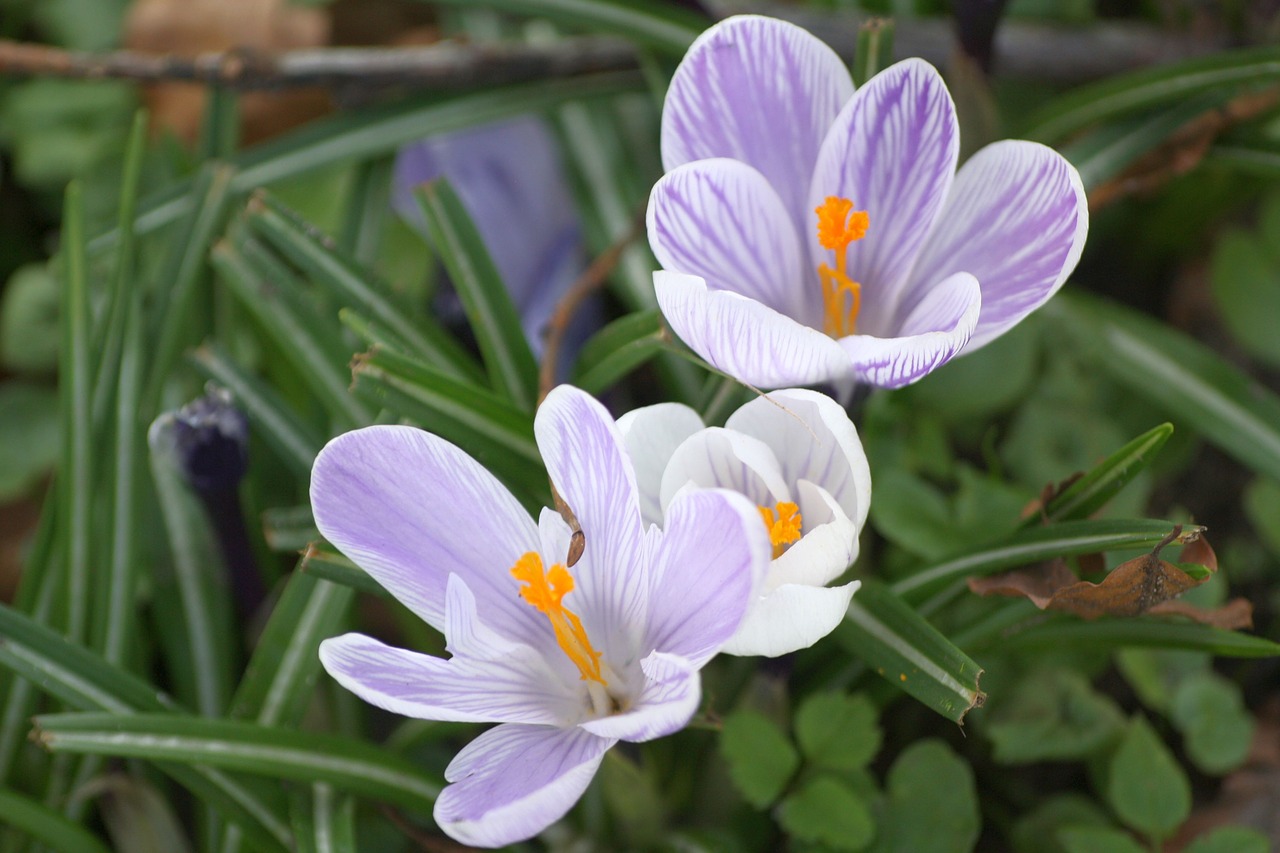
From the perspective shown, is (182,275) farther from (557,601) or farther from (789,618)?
(789,618)

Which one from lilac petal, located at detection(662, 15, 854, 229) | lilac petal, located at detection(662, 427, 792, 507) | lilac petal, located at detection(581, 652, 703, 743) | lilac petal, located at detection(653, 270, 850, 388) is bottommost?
lilac petal, located at detection(581, 652, 703, 743)

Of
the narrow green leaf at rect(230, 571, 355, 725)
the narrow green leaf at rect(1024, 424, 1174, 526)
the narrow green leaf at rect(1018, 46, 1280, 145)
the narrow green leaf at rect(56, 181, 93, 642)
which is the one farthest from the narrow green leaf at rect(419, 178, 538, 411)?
the narrow green leaf at rect(1018, 46, 1280, 145)

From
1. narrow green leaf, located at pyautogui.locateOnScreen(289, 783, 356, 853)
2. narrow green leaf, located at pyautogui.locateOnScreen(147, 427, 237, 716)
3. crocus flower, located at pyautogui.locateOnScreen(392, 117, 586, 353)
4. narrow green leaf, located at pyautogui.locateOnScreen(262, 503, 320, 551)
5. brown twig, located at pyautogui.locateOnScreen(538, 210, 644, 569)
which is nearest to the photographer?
brown twig, located at pyautogui.locateOnScreen(538, 210, 644, 569)

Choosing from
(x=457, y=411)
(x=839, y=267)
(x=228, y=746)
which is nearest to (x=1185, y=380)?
(x=839, y=267)

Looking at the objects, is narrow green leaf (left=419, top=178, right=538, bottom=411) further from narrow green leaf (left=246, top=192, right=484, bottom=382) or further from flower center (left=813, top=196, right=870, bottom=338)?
flower center (left=813, top=196, right=870, bottom=338)

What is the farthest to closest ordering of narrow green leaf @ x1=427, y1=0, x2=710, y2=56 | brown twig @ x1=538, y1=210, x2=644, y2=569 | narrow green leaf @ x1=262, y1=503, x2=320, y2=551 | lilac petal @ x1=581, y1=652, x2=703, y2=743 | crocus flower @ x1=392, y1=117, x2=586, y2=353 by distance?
crocus flower @ x1=392, y1=117, x2=586, y2=353 < narrow green leaf @ x1=427, y1=0, x2=710, y2=56 < narrow green leaf @ x1=262, y1=503, x2=320, y2=551 < brown twig @ x1=538, y1=210, x2=644, y2=569 < lilac petal @ x1=581, y1=652, x2=703, y2=743

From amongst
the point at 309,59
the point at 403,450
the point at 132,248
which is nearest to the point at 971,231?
the point at 403,450
